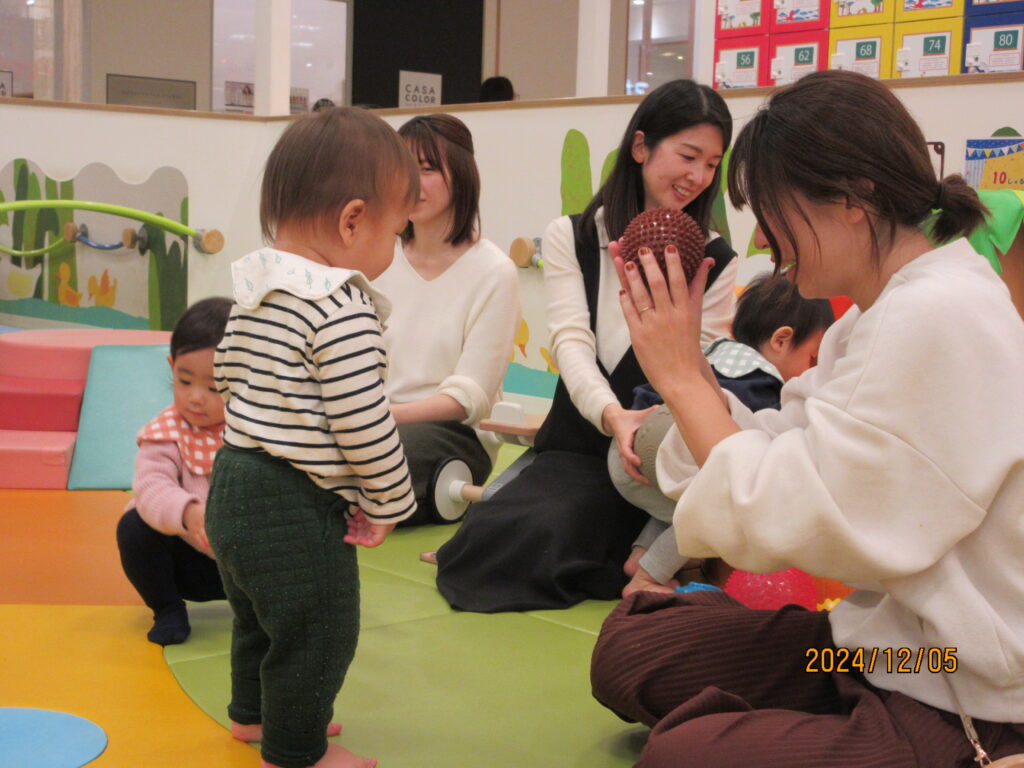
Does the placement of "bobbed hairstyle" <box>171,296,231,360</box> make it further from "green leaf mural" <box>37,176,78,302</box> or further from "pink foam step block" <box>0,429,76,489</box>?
"green leaf mural" <box>37,176,78,302</box>

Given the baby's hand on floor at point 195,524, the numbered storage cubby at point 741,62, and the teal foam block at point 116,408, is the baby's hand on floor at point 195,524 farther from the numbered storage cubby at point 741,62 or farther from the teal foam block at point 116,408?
the numbered storage cubby at point 741,62

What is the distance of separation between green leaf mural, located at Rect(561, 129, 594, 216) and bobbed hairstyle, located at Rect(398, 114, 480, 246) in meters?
1.00

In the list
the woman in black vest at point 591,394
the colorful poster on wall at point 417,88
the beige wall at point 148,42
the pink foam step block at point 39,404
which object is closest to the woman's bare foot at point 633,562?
the woman in black vest at point 591,394

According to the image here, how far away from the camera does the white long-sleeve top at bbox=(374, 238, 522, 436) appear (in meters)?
2.56

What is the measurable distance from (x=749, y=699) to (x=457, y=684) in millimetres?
532

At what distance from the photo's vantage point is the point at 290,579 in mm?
1283

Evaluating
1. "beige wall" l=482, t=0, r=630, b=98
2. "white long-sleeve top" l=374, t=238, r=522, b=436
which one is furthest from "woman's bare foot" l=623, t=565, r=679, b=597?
"beige wall" l=482, t=0, r=630, b=98

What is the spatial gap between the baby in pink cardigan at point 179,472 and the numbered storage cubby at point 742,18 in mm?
3693

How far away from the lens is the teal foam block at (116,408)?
119 inches

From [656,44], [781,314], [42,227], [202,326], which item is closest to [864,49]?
[781,314]

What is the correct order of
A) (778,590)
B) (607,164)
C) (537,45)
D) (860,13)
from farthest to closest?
(537,45)
(860,13)
(607,164)
(778,590)

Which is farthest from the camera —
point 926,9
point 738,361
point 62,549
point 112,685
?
point 926,9

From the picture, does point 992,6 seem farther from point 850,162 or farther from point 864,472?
point 864,472

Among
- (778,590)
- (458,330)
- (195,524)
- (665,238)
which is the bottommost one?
(778,590)
